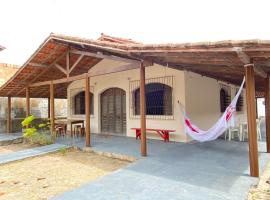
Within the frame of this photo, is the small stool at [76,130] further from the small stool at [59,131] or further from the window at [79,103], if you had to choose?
the window at [79,103]

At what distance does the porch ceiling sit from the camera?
12.8ft

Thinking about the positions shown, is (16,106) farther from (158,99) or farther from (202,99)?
(202,99)

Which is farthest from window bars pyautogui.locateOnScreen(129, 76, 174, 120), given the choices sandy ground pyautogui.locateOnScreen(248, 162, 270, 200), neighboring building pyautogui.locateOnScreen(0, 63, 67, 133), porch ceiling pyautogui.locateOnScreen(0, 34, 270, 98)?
neighboring building pyautogui.locateOnScreen(0, 63, 67, 133)

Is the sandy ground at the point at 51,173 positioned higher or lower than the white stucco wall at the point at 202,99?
lower

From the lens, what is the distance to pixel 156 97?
8.57 m

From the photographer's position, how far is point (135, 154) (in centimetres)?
605

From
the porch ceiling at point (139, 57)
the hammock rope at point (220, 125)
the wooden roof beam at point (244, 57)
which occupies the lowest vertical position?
the hammock rope at point (220, 125)

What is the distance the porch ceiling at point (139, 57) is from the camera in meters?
3.91

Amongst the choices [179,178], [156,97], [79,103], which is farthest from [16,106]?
[179,178]

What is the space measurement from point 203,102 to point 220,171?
451cm

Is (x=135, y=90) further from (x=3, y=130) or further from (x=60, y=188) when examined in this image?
(x=3, y=130)

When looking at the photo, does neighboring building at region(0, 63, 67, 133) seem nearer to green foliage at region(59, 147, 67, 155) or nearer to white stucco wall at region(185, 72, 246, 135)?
green foliage at region(59, 147, 67, 155)

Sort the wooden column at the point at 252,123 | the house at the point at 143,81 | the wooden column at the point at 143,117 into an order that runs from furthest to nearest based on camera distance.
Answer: the wooden column at the point at 143,117
the house at the point at 143,81
the wooden column at the point at 252,123

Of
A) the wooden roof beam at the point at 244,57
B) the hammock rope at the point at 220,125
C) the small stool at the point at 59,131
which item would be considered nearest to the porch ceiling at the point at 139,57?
the wooden roof beam at the point at 244,57
